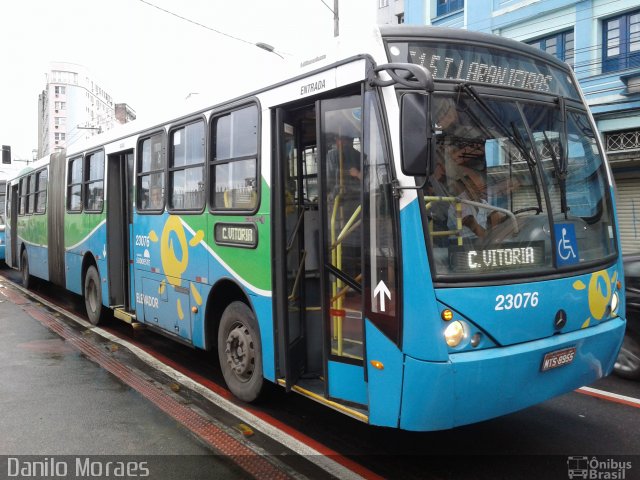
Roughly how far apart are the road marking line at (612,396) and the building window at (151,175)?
493 centimetres

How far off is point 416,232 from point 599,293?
65.1 inches

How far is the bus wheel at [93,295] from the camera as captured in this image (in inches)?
350

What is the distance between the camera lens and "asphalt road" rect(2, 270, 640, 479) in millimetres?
3975

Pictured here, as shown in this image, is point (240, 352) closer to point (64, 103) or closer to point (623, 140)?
point (623, 140)

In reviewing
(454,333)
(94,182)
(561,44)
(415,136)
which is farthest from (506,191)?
(561,44)

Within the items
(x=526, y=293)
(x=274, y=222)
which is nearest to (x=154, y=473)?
(x=274, y=222)

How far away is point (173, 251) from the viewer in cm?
641

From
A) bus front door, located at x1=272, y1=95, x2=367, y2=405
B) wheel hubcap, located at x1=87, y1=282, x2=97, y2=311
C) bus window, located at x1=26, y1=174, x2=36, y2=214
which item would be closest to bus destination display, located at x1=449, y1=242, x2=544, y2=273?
bus front door, located at x1=272, y1=95, x2=367, y2=405

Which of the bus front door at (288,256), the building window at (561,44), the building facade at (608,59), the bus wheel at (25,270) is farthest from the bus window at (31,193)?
the building window at (561,44)

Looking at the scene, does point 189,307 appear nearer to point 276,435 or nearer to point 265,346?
point 265,346

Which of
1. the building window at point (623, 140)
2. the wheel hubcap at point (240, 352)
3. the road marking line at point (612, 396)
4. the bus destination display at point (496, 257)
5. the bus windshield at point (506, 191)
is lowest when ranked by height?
the road marking line at point (612, 396)

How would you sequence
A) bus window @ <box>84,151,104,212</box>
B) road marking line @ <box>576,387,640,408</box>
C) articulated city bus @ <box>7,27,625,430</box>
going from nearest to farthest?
articulated city bus @ <box>7,27,625,430</box> → road marking line @ <box>576,387,640,408</box> → bus window @ <box>84,151,104,212</box>

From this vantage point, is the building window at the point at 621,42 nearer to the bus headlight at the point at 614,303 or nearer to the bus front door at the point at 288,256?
the bus headlight at the point at 614,303

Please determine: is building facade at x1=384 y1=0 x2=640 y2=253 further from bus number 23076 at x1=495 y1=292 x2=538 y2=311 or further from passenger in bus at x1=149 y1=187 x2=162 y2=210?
bus number 23076 at x1=495 y1=292 x2=538 y2=311
